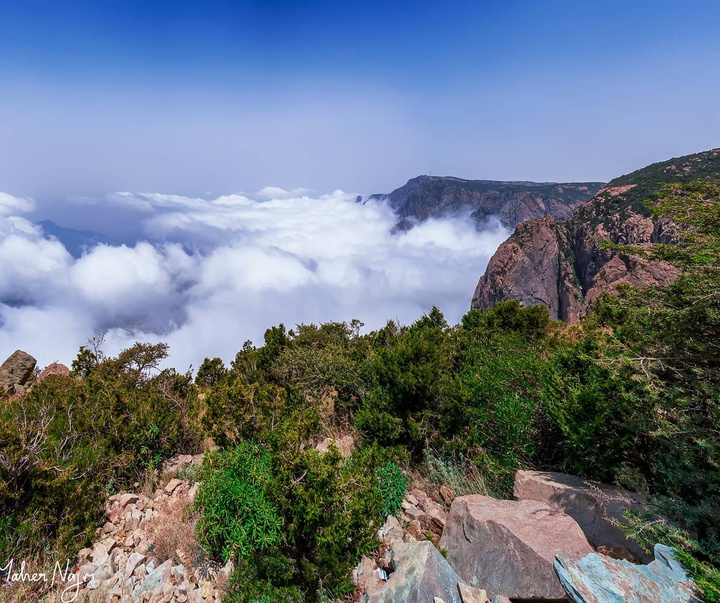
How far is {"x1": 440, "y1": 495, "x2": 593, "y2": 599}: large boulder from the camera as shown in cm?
305

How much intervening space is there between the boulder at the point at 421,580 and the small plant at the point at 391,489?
91 centimetres

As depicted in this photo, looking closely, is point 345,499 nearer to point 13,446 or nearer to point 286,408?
point 286,408

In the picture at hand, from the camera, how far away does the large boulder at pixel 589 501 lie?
3.51 m

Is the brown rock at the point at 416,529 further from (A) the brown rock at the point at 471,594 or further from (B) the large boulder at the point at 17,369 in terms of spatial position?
(B) the large boulder at the point at 17,369

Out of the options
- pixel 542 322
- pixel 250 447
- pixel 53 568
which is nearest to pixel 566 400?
pixel 250 447

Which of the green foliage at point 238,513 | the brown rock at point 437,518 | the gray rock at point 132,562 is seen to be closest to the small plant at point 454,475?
the brown rock at point 437,518

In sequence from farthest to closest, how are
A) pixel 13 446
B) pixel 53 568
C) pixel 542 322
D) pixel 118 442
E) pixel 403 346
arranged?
1. pixel 542 322
2. pixel 403 346
3. pixel 118 442
4. pixel 13 446
5. pixel 53 568

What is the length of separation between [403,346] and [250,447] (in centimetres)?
315

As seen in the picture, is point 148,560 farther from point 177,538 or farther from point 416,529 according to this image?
point 416,529

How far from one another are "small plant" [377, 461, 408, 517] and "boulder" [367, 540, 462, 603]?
91 centimetres

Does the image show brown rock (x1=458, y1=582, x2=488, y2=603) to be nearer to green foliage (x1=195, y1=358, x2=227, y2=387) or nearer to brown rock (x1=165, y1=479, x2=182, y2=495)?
brown rock (x1=165, y1=479, x2=182, y2=495)

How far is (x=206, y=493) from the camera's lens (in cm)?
396

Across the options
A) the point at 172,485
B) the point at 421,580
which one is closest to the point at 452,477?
the point at 421,580

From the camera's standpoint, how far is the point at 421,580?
9.84 feet
